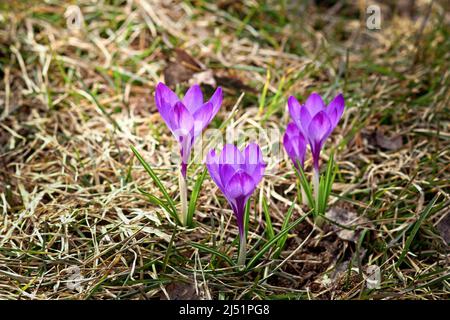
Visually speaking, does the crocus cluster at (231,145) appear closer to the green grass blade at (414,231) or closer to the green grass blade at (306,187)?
the green grass blade at (306,187)

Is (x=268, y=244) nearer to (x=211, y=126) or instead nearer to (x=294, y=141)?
(x=294, y=141)

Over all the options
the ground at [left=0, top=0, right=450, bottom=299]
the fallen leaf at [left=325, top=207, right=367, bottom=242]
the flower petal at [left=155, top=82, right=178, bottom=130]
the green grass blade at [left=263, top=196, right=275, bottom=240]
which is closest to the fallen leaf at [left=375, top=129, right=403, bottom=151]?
the ground at [left=0, top=0, right=450, bottom=299]

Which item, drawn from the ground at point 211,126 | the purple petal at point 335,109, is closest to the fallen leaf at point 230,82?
the ground at point 211,126

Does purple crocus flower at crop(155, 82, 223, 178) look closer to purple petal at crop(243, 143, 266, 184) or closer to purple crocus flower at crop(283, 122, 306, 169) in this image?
purple petal at crop(243, 143, 266, 184)
